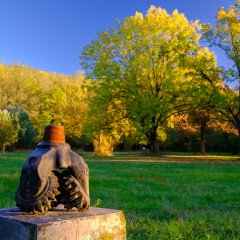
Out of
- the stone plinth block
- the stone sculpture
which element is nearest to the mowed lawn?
the stone plinth block

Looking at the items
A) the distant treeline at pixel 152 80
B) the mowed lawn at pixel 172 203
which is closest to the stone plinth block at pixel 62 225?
the mowed lawn at pixel 172 203

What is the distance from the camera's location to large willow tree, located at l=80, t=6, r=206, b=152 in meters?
34.9

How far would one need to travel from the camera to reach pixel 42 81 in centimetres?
6456

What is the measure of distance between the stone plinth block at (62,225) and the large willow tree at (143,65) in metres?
30.1

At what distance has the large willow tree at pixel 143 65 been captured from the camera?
3491cm

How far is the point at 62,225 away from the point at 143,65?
32.7 meters

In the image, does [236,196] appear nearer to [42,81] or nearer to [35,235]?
[35,235]

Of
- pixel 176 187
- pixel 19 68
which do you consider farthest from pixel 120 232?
pixel 19 68

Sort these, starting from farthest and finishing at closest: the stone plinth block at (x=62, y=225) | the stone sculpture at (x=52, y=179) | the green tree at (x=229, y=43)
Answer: the green tree at (x=229, y=43)
the stone sculpture at (x=52, y=179)
the stone plinth block at (x=62, y=225)

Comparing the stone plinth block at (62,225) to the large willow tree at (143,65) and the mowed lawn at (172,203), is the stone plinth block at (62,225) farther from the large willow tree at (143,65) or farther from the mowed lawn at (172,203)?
the large willow tree at (143,65)

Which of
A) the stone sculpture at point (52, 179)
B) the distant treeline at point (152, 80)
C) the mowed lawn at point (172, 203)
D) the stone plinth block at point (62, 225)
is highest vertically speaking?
the distant treeline at point (152, 80)

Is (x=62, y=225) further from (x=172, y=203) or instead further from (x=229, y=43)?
(x=229, y=43)

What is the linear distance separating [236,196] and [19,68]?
62.0 m

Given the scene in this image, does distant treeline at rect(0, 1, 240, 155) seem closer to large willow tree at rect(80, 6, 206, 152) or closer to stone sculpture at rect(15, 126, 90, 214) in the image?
large willow tree at rect(80, 6, 206, 152)
